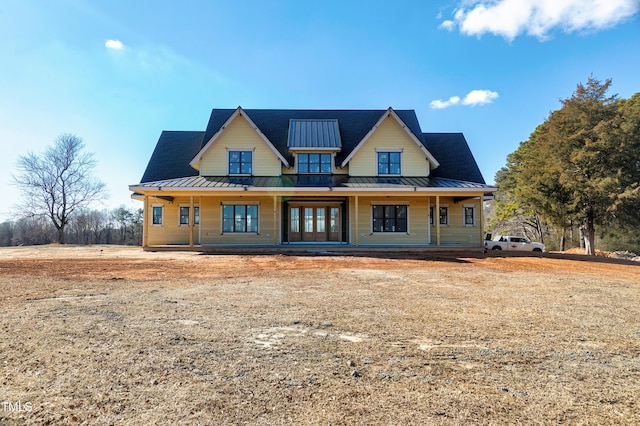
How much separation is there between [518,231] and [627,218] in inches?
765

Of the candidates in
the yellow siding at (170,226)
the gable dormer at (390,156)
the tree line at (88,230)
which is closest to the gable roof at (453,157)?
the gable dormer at (390,156)

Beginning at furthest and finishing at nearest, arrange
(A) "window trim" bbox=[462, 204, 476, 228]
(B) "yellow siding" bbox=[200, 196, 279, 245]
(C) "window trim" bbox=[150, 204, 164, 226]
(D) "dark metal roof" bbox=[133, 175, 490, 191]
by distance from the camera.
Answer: (A) "window trim" bbox=[462, 204, 476, 228] < (C) "window trim" bbox=[150, 204, 164, 226] < (B) "yellow siding" bbox=[200, 196, 279, 245] < (D) "dark metal roof" bbox=[133, 175, 490, 191]

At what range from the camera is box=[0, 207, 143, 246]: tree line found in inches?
1603

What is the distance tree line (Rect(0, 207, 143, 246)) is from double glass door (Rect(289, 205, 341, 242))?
32.3 m

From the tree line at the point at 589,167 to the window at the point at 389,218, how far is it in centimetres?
1268

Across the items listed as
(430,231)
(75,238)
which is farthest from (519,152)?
(75,238)

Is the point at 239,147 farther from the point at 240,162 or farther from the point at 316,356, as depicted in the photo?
the point at 316,356

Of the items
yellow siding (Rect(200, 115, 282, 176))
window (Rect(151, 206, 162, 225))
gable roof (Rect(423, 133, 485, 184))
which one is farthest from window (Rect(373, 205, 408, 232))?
window (Rect(151, 206, 162, 225))

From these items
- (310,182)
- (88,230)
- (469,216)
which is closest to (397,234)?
(469,216)

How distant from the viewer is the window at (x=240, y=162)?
20141mm

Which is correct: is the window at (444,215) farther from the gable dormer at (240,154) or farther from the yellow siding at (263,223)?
the gable dormer at (240,154)

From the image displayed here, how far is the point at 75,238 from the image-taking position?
157ft

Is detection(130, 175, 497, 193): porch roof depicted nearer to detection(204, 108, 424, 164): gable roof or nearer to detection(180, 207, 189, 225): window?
detection(180, 207, 189, 225): window

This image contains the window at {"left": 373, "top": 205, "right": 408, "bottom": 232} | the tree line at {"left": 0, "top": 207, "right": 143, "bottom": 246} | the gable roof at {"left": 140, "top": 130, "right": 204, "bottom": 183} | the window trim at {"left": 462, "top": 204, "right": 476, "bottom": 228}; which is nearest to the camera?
the window at {"left": 373, "top": 205, "right": 408, "bottom": 232}
